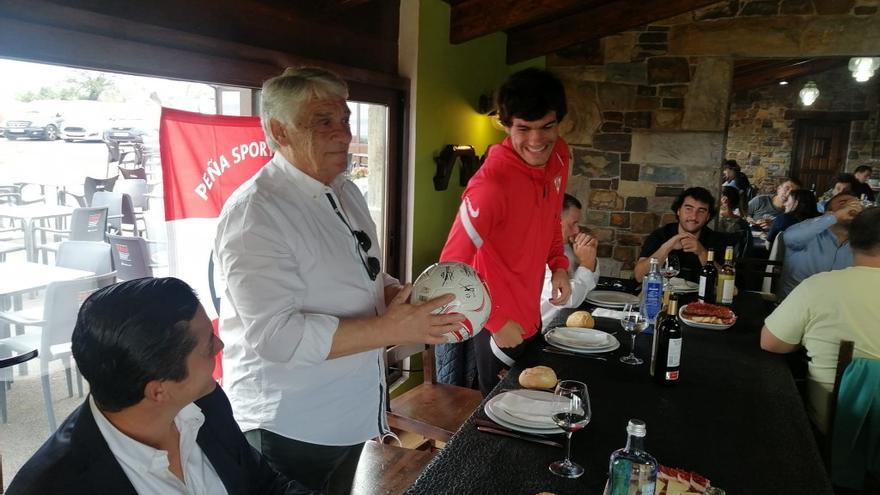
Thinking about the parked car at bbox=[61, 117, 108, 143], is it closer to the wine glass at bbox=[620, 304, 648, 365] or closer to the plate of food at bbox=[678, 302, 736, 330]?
the wine glass at bbox=[620, 304, 648, 365]

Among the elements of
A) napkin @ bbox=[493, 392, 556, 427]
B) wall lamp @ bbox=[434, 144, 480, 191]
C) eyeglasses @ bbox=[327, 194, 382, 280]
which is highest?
wall lamp @ bbox=[434, 144, 480, 191]

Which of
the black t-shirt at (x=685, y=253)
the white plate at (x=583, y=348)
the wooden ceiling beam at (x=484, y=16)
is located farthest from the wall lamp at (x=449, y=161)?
the white plate at (x=583, y=348)

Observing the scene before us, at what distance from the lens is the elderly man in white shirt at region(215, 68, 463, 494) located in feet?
4.28

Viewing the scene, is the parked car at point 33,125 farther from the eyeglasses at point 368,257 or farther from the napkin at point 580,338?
the napkin at point 580,338

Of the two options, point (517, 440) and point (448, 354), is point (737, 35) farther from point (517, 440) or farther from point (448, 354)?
point (517, 440)

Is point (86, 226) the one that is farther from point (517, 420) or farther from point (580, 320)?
point (580, 320)

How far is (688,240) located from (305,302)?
2691mm

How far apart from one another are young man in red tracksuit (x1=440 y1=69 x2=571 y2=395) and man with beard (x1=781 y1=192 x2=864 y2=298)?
2218 mm

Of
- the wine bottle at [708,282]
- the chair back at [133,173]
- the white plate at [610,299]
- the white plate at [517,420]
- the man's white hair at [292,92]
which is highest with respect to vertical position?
the man's white hair at [292,92]

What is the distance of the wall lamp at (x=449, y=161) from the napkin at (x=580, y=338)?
6.24 ft

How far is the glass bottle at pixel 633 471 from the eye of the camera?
117 cm

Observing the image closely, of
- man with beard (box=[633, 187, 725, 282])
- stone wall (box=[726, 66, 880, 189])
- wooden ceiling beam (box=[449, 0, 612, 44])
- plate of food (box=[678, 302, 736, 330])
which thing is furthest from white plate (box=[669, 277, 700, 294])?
stone wall (box=[726, 66, 880, 189])

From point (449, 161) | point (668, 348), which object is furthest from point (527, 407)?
point (449, 161)

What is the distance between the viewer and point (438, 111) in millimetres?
3908
